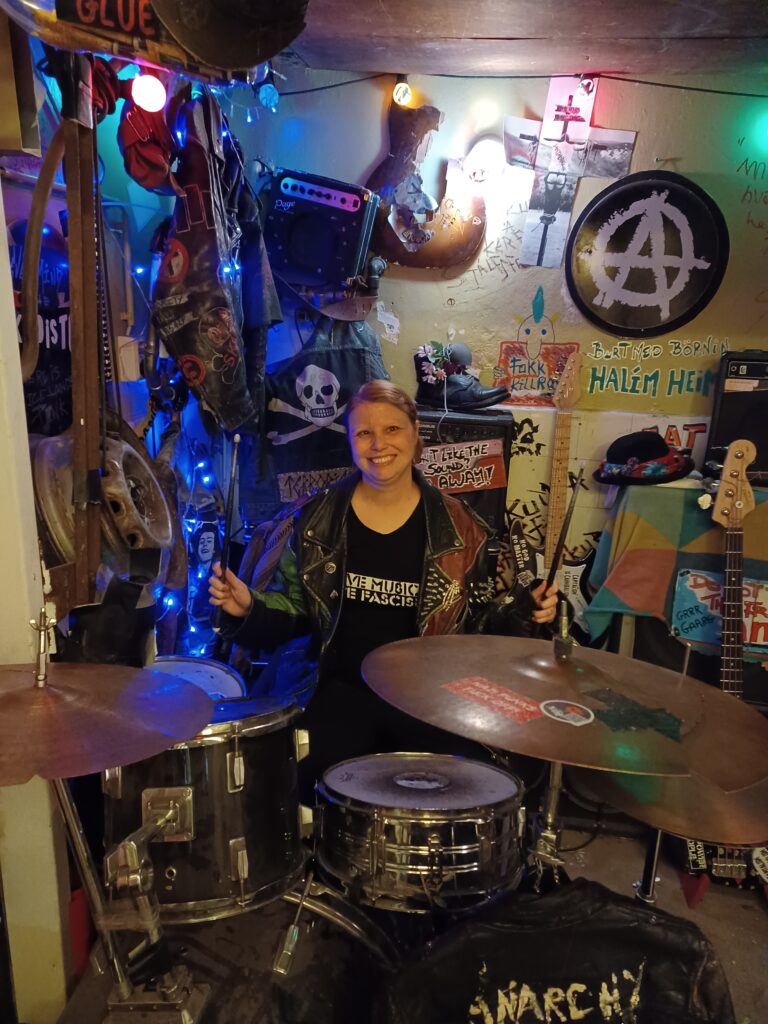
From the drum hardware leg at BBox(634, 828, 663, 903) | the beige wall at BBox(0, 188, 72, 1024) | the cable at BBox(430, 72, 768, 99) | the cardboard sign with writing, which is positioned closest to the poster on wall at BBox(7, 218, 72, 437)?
the beige wall at BBox(0, 188, 72, 1024)

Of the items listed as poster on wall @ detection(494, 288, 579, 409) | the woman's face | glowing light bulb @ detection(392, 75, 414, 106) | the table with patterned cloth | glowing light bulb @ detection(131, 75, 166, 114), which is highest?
glowing light bulb @ detection(392, 75, 414, 106)

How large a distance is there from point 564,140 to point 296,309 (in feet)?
4.61

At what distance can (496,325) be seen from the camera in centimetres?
336

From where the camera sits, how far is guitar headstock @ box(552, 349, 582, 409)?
3.25 m

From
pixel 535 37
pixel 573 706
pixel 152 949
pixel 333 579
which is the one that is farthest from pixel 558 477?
pixel 152 949

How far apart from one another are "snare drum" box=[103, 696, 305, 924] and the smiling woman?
1.76ft

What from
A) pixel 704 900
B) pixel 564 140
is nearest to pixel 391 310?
pixel 564 140

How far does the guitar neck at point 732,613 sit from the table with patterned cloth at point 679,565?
0.35 feet

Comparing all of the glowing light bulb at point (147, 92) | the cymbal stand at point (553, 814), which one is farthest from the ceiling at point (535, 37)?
the cymbal stand at point (553, 814)

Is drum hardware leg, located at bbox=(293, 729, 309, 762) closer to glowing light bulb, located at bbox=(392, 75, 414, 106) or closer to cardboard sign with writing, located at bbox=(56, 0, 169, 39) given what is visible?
cardboard sign with writing, located at bbox=(56, 0, 169, 39)

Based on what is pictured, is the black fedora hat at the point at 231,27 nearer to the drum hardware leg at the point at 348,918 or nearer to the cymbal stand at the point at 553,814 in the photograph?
the cymbal stand at the point at 553,814

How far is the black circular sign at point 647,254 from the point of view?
306 cm

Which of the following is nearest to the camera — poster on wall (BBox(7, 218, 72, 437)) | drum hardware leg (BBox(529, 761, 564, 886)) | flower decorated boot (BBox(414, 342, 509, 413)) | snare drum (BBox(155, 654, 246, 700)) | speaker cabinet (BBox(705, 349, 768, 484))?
drum hardware leg (BBox(529, 761, 564, 886))

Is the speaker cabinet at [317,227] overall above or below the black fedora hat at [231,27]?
below
